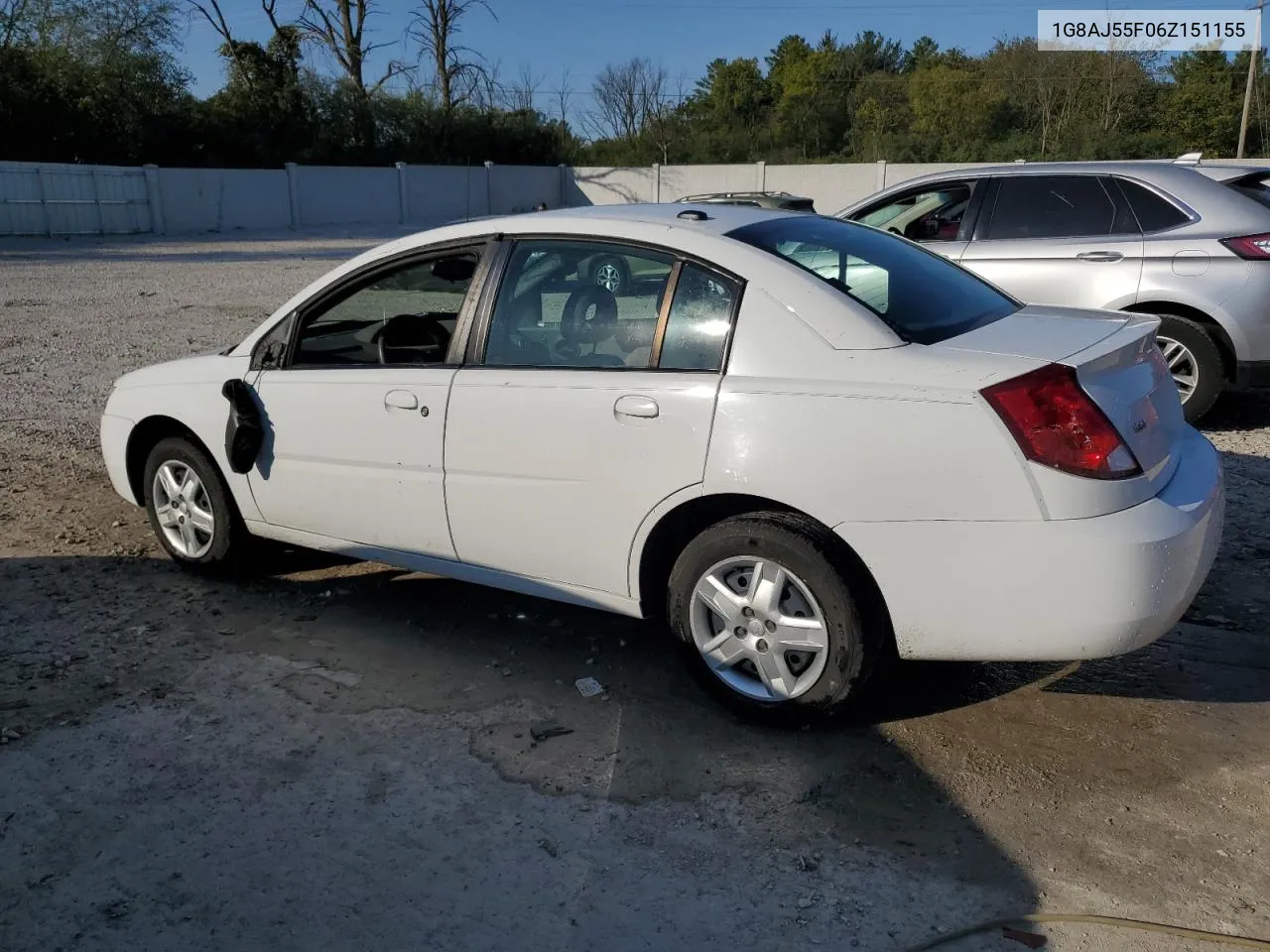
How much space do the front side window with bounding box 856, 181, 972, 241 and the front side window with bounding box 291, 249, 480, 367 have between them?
435 cm

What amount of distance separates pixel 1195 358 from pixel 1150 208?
1.04 metres

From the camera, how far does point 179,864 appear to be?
9.88ft

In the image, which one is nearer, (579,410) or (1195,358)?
(579,410)

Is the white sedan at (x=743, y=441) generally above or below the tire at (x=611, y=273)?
below

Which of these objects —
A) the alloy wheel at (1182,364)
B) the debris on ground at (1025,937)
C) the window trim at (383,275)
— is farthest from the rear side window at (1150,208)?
the debris on ground at (1025,937)

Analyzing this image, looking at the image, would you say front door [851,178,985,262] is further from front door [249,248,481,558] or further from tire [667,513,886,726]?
tire [667,513,886,726]

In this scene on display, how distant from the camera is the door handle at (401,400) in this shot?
4172 mm

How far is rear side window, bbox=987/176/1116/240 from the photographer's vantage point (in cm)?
743

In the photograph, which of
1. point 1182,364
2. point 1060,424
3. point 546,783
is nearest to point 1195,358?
point 1182,364

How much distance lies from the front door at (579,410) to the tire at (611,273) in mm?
21

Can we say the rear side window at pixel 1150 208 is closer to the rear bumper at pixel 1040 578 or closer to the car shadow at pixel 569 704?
the rear bumper at pixel 1040 578

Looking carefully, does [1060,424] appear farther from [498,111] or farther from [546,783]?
[498,111]

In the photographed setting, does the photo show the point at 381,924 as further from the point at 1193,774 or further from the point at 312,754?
the point at 1193,774

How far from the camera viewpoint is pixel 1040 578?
10.2 ft
